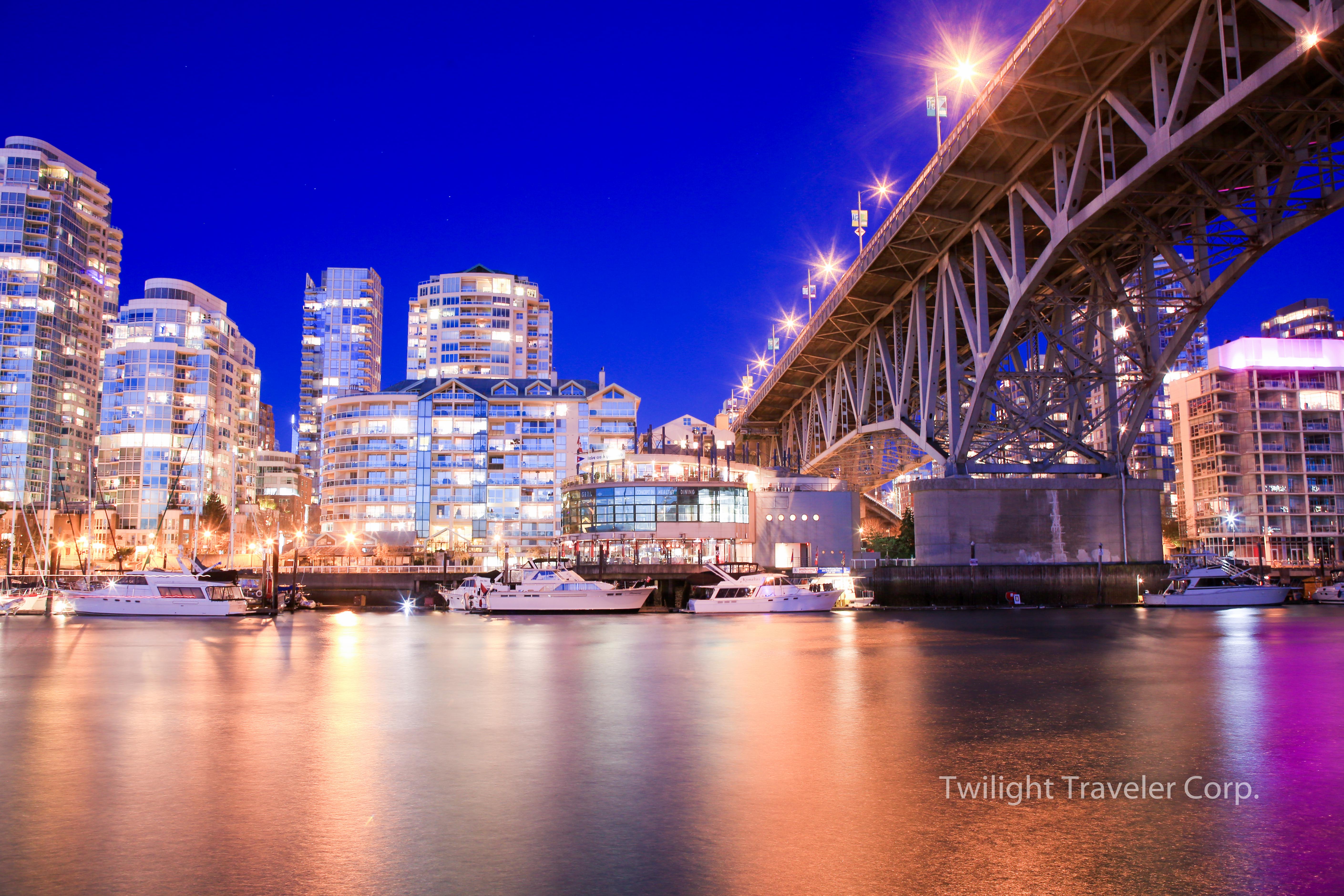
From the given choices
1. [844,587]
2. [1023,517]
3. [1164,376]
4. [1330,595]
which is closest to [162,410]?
[844,587]

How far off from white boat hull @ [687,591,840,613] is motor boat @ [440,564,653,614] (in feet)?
16.7

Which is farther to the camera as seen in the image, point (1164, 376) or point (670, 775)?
point (1164, 376)

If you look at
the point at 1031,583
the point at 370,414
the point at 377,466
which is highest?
the point at 370,414

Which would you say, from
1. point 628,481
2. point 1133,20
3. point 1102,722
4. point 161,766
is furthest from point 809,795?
point 628,481

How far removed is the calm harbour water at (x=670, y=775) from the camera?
8359 millimetres

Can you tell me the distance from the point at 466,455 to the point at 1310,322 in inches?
6344

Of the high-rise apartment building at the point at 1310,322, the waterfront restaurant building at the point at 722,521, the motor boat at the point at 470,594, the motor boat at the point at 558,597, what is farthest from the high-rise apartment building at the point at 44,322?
the high-rise apartment building at the point at 1310,322

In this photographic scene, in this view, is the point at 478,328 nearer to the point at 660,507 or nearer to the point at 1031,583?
the point at 660,507

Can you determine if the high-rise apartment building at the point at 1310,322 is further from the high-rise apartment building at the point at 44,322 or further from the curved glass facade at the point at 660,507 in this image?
the high-rise apartment building at the point at 44,322

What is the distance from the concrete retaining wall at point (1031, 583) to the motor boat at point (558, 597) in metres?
19.0

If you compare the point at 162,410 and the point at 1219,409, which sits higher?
the point at 162,410

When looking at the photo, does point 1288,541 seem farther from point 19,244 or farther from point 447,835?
point 19,244

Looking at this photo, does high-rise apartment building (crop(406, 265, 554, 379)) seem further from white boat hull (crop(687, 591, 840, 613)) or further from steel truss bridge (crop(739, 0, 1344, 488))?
white boat hull (crop(687, 591, 840, 613))

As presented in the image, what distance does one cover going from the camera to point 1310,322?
187125 mm
